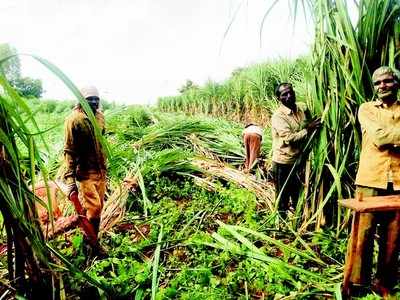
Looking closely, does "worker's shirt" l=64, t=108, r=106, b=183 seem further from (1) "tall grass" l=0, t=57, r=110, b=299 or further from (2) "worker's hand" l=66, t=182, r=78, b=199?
(1) "tall grass" l=0, t=57, r=110, b=299

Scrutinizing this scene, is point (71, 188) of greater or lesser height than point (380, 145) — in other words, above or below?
below

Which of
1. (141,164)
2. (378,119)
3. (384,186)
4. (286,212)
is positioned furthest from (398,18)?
(141,164)

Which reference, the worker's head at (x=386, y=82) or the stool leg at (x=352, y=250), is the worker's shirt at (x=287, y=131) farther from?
the stool leg at (x=352, y=250)

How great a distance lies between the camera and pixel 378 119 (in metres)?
2.21

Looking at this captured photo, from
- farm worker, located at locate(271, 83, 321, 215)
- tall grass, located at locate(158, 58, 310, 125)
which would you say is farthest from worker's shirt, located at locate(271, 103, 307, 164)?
tall grass, located at locate(158, 58, 310, 125)

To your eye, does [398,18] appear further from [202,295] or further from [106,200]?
[106,200]

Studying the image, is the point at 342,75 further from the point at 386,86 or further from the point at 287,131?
the point at 287,131

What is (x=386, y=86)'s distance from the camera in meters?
2.16

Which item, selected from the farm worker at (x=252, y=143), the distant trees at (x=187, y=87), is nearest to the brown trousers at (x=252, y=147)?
the farm worker at (x=252, y=143)

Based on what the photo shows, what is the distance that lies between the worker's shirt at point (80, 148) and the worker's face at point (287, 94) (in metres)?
1.43

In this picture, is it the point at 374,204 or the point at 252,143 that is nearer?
the point at 374,204

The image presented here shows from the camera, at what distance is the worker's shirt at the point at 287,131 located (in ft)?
10.0

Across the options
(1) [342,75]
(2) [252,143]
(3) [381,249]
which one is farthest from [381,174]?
(2) [252,143]

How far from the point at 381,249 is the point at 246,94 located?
20.2 ft
